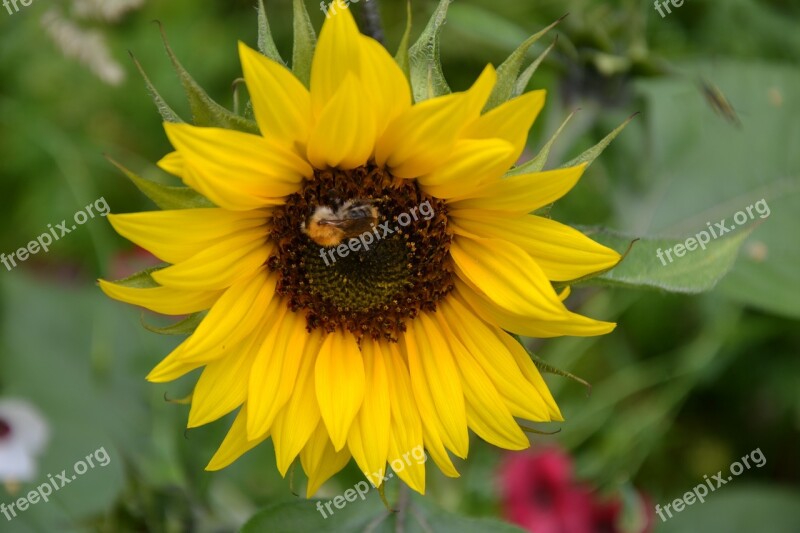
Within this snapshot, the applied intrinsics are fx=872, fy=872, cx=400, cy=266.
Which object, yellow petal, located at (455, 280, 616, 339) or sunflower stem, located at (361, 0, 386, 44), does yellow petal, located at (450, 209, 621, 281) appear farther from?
sunflower stem, located at (361, 0, 386, 44)

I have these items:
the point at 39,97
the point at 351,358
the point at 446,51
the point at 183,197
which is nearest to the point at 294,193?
the point at 183,197

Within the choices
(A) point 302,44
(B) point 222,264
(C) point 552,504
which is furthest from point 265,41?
(C) point 552,504

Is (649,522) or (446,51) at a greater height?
(446,51)

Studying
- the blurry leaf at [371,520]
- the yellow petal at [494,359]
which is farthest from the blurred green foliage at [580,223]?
the yellow petal at [494,359]

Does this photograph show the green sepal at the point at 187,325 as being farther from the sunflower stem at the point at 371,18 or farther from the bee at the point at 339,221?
the sunflower stem at the point at 371,18

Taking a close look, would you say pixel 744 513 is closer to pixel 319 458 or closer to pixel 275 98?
pixel 319 458

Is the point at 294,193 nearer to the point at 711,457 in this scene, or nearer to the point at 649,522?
the point at 649,522
